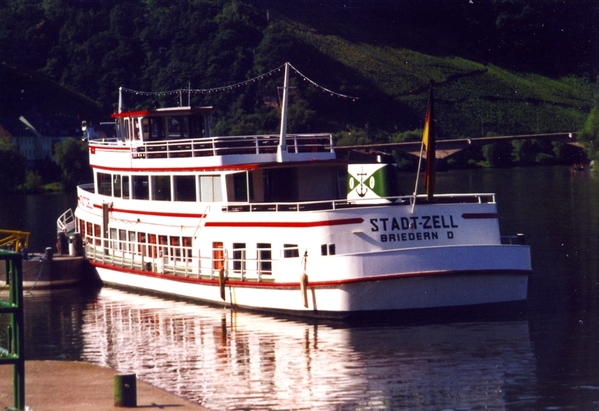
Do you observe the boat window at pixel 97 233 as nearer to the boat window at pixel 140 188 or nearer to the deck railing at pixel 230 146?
the boat window at pixel 140 188

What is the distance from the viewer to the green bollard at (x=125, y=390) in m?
19.5

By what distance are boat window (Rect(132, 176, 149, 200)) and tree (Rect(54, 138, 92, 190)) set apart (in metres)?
74.4

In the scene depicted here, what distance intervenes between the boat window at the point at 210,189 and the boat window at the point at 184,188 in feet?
1.96

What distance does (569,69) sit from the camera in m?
199

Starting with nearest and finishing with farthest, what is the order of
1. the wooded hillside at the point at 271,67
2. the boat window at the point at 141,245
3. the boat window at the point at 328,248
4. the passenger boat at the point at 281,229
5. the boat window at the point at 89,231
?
the passenger boat at the point at 281,229
the boat window at the point at 328,248
the boat window at the point at 141,245
the boat window at the point at 89,231
the wooded hillside at the point at 271,67

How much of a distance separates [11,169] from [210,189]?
256ft

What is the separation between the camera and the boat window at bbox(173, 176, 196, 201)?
34469 millimetres

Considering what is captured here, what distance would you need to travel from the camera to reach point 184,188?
114 feet

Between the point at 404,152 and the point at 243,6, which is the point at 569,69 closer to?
the point at 243,6

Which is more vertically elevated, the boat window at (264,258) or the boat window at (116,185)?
the boat window at (116,185)

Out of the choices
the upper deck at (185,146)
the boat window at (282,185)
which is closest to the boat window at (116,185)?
the upper deck at (185,146)

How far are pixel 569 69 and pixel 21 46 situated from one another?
3810 inches

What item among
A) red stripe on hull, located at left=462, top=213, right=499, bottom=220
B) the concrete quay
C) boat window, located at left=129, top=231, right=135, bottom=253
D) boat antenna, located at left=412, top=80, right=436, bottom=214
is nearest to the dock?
boat window, located at left=129, top=231, right=135, bottom=253

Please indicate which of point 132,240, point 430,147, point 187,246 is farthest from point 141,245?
point 430,147
